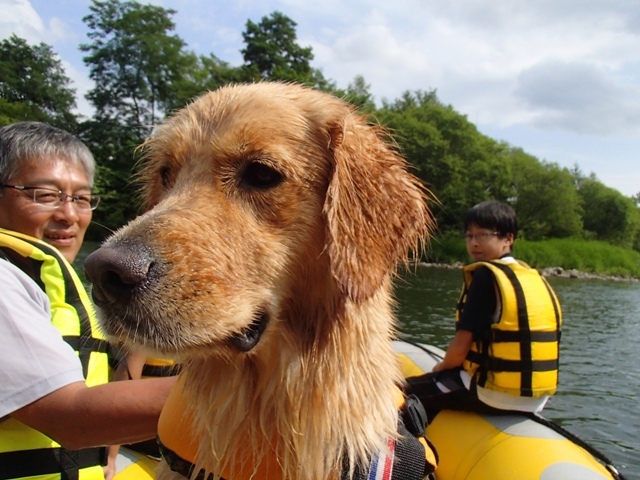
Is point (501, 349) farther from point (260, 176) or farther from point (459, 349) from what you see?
point (260, 176)

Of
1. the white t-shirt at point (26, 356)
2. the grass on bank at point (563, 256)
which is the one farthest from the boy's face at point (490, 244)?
the grass on bank at point (563, 256)

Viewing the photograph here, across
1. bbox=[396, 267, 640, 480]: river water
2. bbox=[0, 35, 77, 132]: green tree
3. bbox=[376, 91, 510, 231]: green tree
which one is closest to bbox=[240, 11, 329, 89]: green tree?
bbox=[376, 91, 510, 231]: green tree

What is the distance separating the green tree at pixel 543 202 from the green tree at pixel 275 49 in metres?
Answer: 23.5

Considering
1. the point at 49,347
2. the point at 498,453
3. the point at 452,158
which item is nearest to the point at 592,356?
the point at 498,453

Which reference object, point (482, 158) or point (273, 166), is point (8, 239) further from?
point (482, 158)

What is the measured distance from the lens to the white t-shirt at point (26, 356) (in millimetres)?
1851

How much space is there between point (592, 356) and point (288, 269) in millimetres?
13198

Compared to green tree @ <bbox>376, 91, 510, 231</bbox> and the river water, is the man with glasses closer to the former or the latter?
the river water

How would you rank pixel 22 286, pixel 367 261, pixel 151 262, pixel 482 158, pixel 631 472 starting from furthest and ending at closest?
pixel 482 158
pixel 631 472
pixel 22 286
pixel 367 261
pixel 151 262

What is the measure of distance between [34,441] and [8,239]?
3.01 feet

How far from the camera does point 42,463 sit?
2.12 meters

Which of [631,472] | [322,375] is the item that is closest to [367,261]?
[322,375]

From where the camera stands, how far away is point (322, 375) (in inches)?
79.2

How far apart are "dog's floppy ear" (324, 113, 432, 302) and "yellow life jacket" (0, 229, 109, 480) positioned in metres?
1.06
